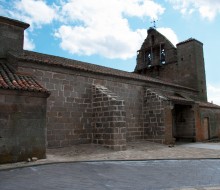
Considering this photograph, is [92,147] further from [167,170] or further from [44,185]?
[44,185]

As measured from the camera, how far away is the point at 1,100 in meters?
7.73

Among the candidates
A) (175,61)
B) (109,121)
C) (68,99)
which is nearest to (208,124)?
(175,61)

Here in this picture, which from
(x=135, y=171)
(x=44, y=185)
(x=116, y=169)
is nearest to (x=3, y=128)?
(x=44, y=185)

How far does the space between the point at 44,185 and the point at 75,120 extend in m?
6.35

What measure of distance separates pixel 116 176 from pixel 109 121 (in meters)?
5.10

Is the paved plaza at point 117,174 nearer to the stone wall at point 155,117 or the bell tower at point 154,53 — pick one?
the stone wall at point 155,117

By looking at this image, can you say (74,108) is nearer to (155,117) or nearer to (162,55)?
(155,117)

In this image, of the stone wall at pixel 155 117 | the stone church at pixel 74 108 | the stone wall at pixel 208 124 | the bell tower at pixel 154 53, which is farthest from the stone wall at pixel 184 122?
the bell tower at pixel 154 53

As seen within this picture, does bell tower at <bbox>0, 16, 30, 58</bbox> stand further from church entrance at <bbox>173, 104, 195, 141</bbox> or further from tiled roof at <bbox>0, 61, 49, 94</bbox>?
church entrance at <bbox>173, 104, 195, 141</bbox>

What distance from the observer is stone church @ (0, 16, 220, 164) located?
8008 millimetres

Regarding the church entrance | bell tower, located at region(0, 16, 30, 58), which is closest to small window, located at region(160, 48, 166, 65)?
the church entrance

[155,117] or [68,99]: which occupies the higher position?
[68,99]

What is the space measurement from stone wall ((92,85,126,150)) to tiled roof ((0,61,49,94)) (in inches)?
137

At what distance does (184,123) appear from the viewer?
680 inches
